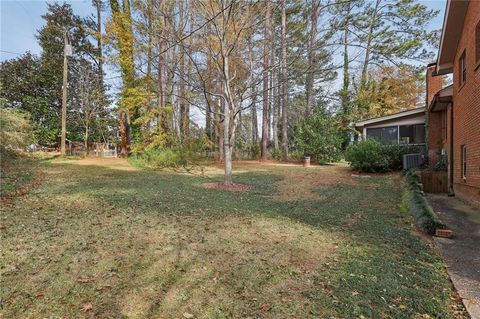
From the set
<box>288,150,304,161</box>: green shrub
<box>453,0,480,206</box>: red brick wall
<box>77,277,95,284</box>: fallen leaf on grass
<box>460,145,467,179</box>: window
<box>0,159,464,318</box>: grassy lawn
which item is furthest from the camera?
<box>288,150,304,161</box>: green shrub

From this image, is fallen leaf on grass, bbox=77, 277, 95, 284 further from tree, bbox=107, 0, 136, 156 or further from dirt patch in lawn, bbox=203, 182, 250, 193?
tree, bbox=107, 0, 136, 156

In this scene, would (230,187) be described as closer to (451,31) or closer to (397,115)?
(451,31)

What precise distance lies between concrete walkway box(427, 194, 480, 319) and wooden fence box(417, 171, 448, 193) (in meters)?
3.28

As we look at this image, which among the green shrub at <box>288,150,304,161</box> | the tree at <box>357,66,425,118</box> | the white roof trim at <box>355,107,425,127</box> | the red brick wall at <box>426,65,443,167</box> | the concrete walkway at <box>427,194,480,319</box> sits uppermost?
the tree at <box>357,66,425,118</box>

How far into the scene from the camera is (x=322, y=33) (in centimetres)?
1157

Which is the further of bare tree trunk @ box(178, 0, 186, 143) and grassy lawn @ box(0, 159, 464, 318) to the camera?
bare tree trunk @ box(178, 0, 186, 143)

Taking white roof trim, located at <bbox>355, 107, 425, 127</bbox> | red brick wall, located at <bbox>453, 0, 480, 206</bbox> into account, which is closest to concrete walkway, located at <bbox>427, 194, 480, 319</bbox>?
red brick wall, located at <bbox>453, 0, 480, 206</bbox>

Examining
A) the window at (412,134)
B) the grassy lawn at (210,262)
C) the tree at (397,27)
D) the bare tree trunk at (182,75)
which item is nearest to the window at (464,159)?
the grassy lawn at (210,262)

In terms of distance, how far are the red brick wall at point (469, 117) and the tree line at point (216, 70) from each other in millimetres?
3526

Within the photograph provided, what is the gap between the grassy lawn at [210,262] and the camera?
2.65 metres

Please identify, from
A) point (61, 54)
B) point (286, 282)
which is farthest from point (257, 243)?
point (61, 54)

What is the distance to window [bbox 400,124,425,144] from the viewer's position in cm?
1677

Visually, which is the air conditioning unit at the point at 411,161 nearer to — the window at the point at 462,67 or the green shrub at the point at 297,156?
the window at the point at 462,67

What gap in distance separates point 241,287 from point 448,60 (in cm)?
1163
